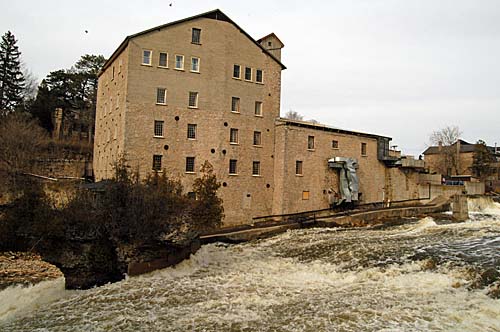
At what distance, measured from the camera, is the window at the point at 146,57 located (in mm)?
26484

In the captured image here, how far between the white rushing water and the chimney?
2071cm

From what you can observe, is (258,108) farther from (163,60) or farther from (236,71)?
(163,60)

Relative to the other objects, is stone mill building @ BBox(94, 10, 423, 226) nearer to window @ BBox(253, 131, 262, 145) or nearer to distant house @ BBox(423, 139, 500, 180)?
window @ BBox(253, 131, 262, 145)

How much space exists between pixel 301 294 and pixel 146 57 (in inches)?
813

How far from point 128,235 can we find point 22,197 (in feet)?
49.8

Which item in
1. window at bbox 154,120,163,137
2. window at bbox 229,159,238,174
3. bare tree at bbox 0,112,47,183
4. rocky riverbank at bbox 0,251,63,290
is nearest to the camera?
rocky riverbank at bbox 0,251,63,290

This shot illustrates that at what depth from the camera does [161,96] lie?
88.3 feet

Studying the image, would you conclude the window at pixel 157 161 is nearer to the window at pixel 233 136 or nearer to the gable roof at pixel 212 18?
the window at pixel 233 136

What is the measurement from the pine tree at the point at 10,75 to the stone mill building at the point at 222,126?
1707cm

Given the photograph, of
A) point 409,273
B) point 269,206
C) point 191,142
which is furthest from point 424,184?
point 409,273

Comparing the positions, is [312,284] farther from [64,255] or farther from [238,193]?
[238,193]

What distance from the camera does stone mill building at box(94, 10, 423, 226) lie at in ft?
86.8

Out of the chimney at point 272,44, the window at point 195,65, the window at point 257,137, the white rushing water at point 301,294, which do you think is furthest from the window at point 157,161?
the chimney at point 272,44


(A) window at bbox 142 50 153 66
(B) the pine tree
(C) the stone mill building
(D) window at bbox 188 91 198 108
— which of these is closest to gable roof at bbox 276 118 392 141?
(C) the stone mill building
